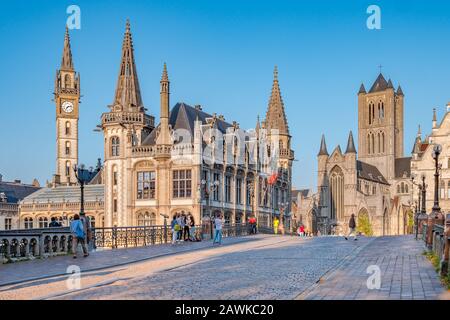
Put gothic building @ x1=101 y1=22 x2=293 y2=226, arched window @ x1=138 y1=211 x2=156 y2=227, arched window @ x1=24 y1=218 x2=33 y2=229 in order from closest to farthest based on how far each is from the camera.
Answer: gothic building @ x1=101 y1=22 x2=293 y2=226 < arched window @ x1=138 y1=211 x2=156 y2=227 < arched window @ x1=24 y1=218 x2=33 y2=229

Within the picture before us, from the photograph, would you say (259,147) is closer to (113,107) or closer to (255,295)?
(113,107)

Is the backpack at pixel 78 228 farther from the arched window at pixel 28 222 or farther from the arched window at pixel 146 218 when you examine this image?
the arched window at pixel 28 222

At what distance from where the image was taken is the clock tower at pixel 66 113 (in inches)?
4218

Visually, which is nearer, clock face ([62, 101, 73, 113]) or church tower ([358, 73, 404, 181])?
clock face ([62, 101, 73, 113])

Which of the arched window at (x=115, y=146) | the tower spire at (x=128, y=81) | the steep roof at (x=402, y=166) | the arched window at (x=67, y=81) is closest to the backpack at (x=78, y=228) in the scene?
the arched window at (x=115, y=146)

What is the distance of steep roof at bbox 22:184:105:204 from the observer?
8088 cm

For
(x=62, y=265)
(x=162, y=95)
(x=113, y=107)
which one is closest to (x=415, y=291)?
(x=62, y=265)

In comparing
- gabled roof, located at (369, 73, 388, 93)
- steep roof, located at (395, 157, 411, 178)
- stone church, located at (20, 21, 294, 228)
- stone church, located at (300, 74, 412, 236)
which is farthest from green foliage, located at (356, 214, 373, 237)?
gabled roof, located at (369, 73, 388, 93)

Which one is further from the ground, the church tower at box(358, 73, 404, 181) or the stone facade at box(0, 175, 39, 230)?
the church tower at box(358, 73, 404, 181)

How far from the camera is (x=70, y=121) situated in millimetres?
108750

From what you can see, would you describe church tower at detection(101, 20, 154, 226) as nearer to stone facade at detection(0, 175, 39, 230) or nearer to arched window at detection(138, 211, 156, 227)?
arched window at detection(138, 211, 156, 227)

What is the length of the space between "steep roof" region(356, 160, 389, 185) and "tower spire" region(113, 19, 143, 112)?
68.8 metres

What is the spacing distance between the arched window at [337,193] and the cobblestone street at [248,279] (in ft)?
328
